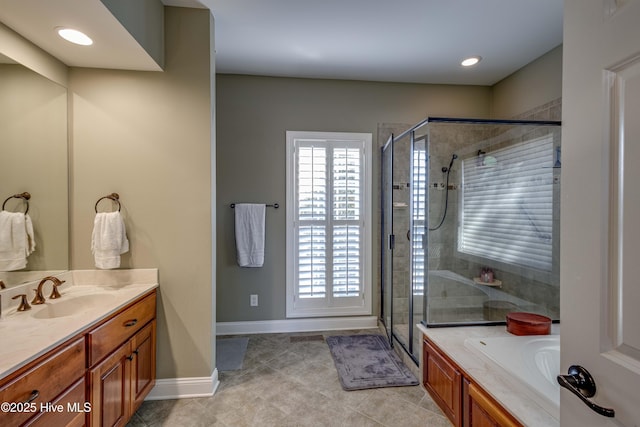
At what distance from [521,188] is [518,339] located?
131 cm

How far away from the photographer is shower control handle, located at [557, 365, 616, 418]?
607 millimetres

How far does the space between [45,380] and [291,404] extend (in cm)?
139

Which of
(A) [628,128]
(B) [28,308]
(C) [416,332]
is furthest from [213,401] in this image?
(A) [628,128]

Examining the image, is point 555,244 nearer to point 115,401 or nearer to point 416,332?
point 416,332

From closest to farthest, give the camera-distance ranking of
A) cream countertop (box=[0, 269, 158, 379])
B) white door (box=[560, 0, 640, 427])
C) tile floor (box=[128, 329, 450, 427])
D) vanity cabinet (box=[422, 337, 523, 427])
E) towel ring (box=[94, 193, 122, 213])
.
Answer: white door (box=[560, 0, 640, 427])
cream countertop (box=[0, 269, 158, 379])
vanity cabinet (box=[422, 337, 523, 427])
tile floor (box=[128, 329, 450, 427])
towel ring (box=[94, 193, 122, 213])

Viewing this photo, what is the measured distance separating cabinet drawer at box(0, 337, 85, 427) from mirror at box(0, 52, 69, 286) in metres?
0.71

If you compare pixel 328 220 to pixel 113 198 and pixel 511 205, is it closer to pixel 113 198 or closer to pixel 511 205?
pixel 511 205

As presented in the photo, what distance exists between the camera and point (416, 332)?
2.40 meters

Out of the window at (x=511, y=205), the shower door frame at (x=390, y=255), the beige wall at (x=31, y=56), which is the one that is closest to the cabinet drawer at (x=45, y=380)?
the beige wall at (x=31, y=56)

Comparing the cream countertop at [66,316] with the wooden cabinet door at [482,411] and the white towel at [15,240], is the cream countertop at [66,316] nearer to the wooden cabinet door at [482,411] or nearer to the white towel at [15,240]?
the white towel at [15,240]

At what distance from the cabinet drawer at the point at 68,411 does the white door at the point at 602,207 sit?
1771 millimetres

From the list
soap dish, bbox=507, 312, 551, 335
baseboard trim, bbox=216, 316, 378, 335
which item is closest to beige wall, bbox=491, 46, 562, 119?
soap dish, bbox=507, 312, 551, 335

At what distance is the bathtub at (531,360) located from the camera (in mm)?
1355

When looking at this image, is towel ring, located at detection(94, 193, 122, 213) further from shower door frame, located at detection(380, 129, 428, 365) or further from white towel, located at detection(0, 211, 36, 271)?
shower door frame, located at detection(380, 129, 428, 365)
